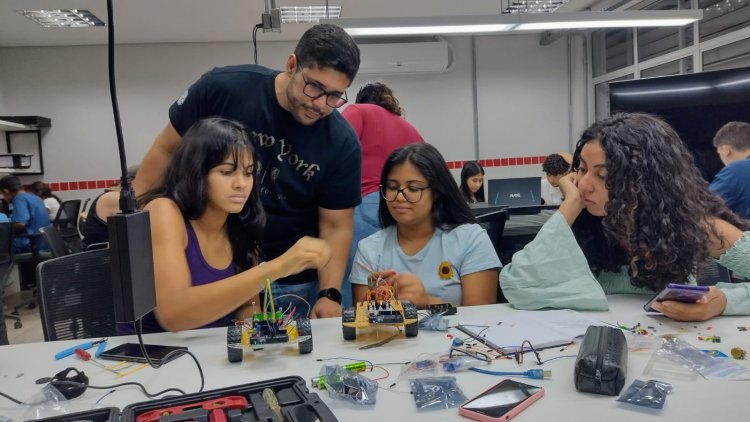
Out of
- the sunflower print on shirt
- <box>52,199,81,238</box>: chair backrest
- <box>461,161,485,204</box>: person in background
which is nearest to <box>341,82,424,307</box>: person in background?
the sunflower print on shirt

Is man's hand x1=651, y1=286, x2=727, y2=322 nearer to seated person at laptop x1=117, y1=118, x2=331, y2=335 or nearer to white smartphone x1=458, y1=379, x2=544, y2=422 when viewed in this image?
white smartphone x1=458, y1=379, x2=544, y2=422

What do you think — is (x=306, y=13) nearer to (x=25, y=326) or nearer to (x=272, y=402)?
(x=25, y=326)

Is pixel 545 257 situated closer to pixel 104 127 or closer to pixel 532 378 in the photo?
pixel 532 378

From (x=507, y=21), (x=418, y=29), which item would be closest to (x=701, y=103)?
(x=507, y=21)

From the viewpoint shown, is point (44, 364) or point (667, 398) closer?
point (667, 398)

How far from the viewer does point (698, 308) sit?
119 cm

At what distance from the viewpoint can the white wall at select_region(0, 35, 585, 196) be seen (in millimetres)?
6223

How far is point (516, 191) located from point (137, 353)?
3.32 m

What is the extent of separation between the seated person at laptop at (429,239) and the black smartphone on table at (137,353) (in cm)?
67

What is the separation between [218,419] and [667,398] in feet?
2.39

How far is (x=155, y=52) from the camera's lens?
6258 millimetres

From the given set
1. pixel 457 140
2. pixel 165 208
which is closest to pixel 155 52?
pixel 457 140

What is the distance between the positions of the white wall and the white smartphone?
596cm

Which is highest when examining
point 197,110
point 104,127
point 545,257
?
point 104,127
